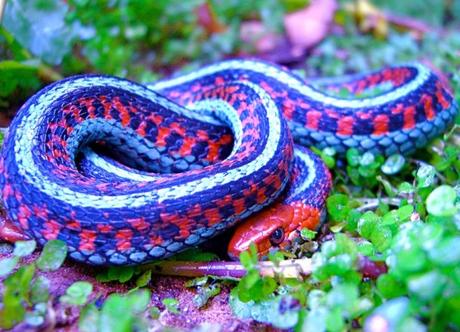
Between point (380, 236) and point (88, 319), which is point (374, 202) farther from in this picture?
point (88, 319)

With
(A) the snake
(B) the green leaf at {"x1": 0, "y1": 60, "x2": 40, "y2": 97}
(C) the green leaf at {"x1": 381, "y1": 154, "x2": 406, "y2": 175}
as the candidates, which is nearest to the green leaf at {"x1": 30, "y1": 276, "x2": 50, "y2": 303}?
(A) the snake

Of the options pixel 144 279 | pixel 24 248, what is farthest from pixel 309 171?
pixel 24 248

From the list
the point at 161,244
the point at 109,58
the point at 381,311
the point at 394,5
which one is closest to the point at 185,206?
the point at 161,244

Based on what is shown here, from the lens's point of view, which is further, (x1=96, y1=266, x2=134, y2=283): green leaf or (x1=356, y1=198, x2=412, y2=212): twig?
(x1=356, y1=198, x2=412, y2=212): twig

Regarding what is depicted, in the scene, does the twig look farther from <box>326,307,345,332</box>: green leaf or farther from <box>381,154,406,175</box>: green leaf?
<box>326,307,345,332</box>: green leaf

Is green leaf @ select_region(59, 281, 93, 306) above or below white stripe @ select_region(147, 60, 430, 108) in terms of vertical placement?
above

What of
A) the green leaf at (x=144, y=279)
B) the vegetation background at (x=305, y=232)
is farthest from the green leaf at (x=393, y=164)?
the green leaf at (x=144, y=279)

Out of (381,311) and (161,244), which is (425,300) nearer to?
(381,311)
